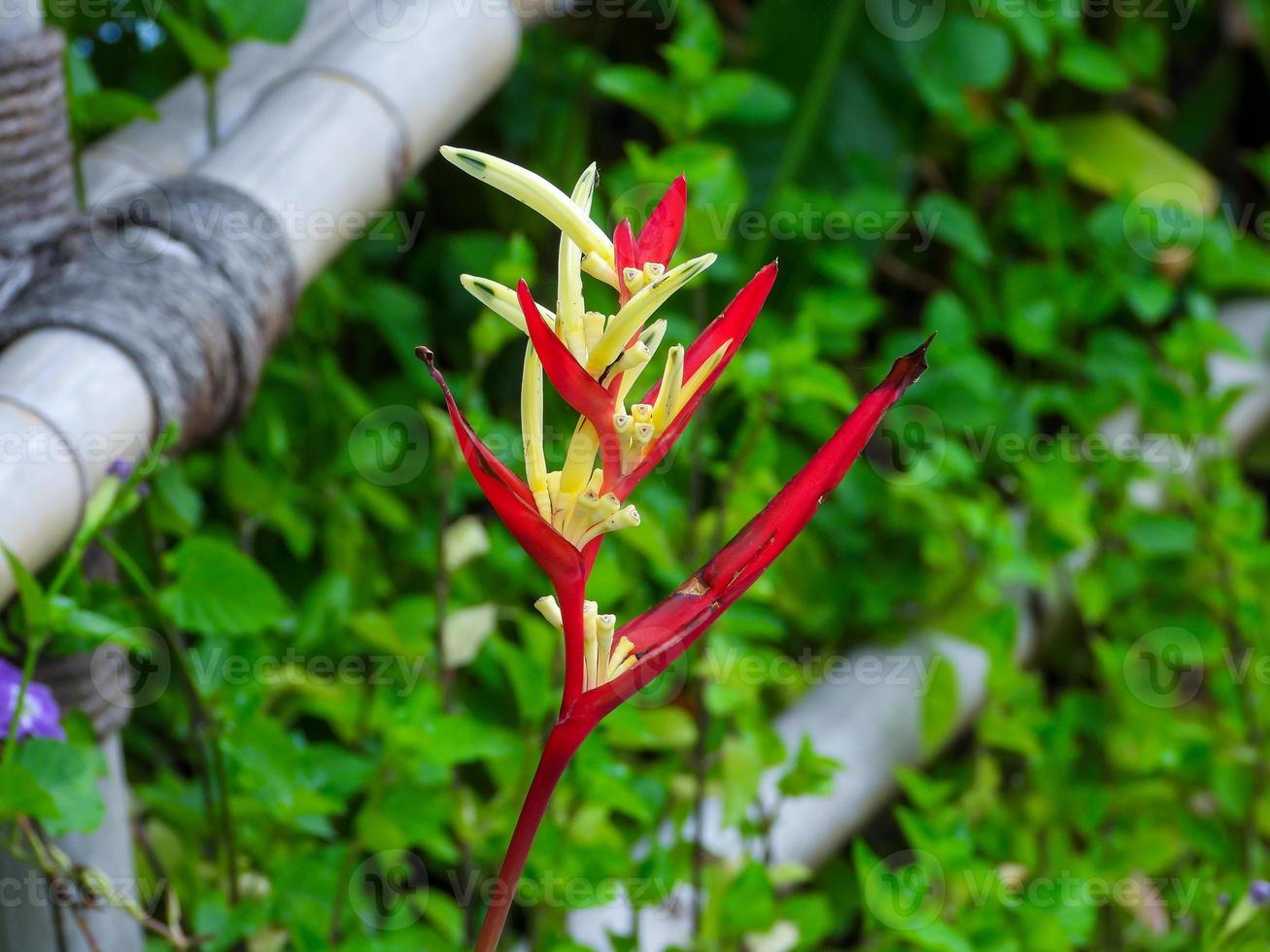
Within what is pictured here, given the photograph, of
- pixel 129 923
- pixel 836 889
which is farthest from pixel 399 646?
pixel 836 889

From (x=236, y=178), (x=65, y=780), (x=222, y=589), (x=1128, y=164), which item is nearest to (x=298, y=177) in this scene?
(x=236, y=178)

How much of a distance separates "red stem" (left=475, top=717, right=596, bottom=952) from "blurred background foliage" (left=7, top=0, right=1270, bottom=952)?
0.95 feet

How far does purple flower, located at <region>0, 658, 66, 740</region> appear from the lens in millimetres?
599

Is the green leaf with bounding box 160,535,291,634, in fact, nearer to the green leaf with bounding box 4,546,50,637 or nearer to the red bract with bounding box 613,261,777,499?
the green leaf with bounding box 4,546,50,637

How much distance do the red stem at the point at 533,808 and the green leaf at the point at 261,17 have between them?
0.63m

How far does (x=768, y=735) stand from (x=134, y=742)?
0.45 meters

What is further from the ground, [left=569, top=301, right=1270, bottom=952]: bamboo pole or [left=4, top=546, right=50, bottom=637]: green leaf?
[left=4, top=546, right=50, bottom=637]: green leaf

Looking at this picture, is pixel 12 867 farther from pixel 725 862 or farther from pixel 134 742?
pixel 725 862

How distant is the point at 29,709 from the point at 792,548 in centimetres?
71

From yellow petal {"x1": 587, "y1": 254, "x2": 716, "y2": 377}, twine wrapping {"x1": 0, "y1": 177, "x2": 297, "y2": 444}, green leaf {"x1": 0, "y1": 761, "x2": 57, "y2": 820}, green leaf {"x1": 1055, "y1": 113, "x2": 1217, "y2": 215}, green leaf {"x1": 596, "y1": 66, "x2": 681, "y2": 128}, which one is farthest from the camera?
green leaf {"x1": 1055, "y1": 113, "x2": 1217, "y2": 215}

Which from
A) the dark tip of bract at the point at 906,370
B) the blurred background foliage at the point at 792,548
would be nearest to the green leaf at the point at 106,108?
the blurred background foliage at the point at 792,548

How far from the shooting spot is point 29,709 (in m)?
0.62

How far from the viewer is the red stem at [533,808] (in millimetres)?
367

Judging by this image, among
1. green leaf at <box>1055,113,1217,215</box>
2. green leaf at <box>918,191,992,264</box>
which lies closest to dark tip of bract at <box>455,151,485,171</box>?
green leaf at <box>918,191,992,264</box>
